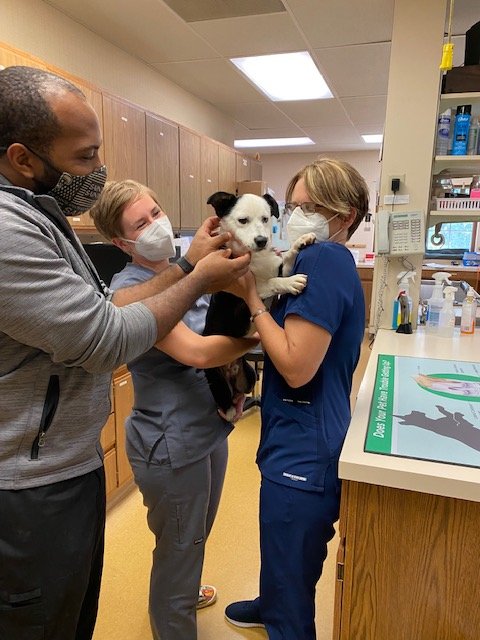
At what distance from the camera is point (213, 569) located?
2.07 metres

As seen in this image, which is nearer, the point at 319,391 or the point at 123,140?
the point at 319,391

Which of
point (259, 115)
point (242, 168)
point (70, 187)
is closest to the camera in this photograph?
point (70, 187)

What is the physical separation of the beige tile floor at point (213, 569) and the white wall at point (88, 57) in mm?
2757

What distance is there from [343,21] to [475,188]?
1.52 meters

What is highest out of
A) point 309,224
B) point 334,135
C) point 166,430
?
point 334,135

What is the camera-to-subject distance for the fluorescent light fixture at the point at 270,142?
7.28 m

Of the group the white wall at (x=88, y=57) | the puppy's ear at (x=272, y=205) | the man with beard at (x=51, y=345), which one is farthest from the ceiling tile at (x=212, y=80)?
the man with beard at (x=51, y=345)

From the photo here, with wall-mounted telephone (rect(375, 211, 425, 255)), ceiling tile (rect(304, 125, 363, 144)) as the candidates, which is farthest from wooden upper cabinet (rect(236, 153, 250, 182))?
wall-mounted telephone (rect(375, 211, 425, 255))

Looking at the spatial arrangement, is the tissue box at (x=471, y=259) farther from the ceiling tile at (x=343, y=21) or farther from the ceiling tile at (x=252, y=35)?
the ceiling tile at (x=252, y=35)

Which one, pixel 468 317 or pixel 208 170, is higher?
pixel 208 170

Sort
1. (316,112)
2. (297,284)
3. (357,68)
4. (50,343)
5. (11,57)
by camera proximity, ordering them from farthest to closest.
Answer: (316,112) < (357,68) < (11,57) < (297,284) < (50,343)

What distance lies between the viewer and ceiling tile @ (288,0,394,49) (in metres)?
2.80

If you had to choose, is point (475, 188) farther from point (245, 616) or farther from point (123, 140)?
point (245, 616)

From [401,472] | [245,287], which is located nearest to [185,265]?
[245,287]
